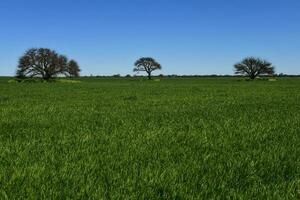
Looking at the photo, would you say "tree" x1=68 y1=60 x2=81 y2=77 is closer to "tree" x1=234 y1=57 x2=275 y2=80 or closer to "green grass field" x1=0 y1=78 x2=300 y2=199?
"tree" x1=234 y1=57 x2=275 y2=80

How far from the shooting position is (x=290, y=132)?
11.6 meters

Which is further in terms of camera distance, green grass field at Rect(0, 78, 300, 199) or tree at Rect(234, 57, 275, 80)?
tree at Rect(234, 57, 275, 80)

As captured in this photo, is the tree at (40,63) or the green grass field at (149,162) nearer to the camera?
the green grass field at (149,162)

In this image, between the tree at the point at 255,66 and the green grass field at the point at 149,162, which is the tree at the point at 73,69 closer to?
the tree at the point at 255,66

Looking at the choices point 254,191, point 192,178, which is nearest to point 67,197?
point 192,178

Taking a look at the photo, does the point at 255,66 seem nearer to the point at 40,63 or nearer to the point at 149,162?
the point at 40,63

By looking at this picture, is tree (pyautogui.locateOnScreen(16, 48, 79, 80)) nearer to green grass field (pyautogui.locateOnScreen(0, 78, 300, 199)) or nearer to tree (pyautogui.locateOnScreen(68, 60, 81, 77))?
tree (pyautogui.locateOnScreen(68, 60, 81, 77))

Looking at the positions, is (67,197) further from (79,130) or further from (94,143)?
(79,130)

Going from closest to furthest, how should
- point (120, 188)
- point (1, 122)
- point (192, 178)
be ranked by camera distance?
point (120, 188)
point (192, 178)
point (1, 122)

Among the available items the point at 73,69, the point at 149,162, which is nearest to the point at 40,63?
the point at 73,69

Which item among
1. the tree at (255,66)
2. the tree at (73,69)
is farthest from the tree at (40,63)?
the tree at (255,66)

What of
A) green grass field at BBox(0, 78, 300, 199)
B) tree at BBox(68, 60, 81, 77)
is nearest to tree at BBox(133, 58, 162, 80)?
tree at BBox(68, 60, 81, 77)

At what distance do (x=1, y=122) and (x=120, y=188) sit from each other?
8.56 m

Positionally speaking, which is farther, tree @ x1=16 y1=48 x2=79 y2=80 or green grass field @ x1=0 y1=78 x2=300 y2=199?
tree @ x1=16 y1=48 x2=79 y2=80
